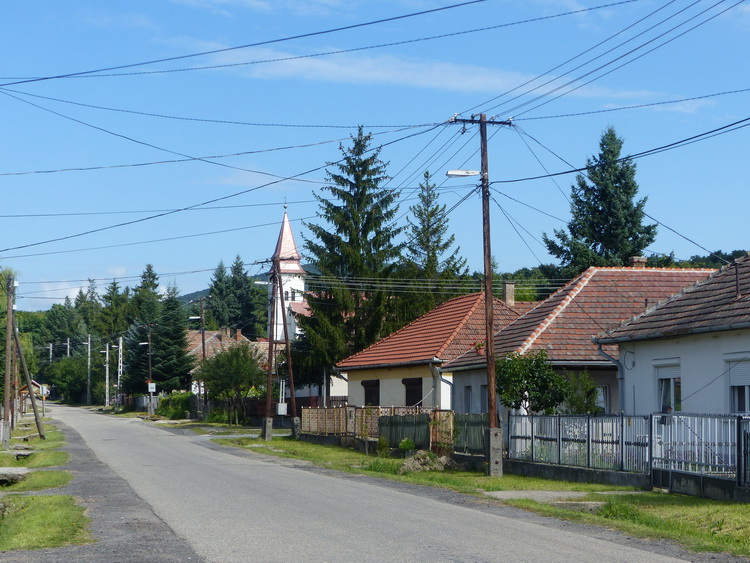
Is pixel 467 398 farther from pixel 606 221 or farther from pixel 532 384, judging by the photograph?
pixel 606 221

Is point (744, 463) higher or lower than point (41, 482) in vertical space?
higher

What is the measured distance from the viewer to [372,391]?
4350 cm

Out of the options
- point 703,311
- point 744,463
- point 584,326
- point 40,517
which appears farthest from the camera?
point 584,326

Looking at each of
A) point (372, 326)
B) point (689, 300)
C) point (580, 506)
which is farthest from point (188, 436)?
point (580, 506)

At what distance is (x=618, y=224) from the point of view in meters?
58.9

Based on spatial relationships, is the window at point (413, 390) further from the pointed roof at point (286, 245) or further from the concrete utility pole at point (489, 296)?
the pointed roof at point (286, 245)

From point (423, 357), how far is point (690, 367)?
15834 millimetres

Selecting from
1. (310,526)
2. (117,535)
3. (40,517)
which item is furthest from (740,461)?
(40,517)

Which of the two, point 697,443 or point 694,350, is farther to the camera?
point 694,350

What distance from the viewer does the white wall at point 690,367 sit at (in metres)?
20.9

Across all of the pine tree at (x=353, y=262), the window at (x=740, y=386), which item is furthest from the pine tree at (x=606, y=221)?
the window at (x=740, y=386)

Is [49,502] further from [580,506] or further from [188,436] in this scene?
[188,436]


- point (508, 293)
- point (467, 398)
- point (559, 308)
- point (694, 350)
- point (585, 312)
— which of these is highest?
point (508, 293)

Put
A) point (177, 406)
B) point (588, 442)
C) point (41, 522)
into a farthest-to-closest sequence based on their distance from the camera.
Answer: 1. point (177, 406)
2. point (588, 442)
3. point (41, 522)
